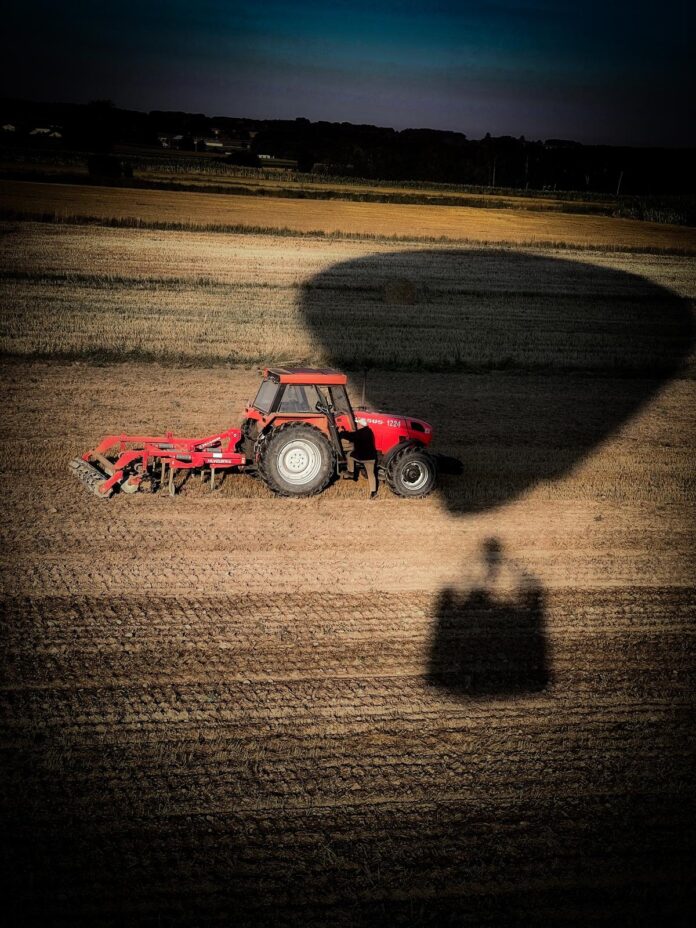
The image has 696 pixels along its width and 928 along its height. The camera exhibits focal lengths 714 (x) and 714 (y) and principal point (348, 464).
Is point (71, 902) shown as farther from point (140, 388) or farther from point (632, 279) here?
point (632, 279)

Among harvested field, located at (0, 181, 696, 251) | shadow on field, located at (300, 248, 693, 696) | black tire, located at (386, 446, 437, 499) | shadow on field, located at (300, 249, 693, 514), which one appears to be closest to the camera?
shadow on field, located at (300, 248, 693, 696)

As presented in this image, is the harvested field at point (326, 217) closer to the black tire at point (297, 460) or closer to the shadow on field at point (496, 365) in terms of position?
the shadow on field at point (496, 365)

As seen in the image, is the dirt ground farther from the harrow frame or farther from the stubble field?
the harrow frame

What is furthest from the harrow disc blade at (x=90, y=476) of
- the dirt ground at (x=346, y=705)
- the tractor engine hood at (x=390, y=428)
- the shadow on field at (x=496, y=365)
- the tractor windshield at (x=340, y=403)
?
the shadow on field at (x=496, y=365)

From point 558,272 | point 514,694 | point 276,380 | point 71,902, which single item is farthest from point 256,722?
point 558,272

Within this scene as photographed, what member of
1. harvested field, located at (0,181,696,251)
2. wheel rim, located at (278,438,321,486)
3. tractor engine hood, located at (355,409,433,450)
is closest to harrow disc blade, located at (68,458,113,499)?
wheel rim, located at (278,438,321,486)

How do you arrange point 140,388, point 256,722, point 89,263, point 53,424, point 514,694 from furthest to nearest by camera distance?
point 89,263 < point 140,388 < point 53,424 < point 514,694 < point 256,722

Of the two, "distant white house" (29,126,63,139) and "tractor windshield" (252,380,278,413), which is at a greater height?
"distant white house" (29,126,63,139)

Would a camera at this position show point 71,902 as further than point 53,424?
No
